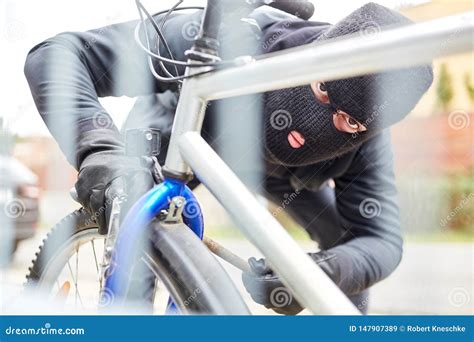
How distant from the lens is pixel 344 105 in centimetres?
97

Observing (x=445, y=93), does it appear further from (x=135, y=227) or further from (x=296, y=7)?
(x=135, y=227)

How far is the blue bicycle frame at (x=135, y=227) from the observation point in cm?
75

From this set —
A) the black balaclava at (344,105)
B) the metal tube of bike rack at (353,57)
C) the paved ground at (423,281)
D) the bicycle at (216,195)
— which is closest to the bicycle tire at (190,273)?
the bicycle at (216,195)

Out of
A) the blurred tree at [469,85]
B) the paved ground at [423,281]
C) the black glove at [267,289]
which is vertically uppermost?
the blurred tree at [469,85]

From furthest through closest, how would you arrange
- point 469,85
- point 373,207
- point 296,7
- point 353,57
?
point 469,85
point 373,207
point 296,7
point 353,57

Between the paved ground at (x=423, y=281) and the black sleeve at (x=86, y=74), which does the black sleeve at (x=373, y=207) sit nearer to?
the paved ground at (x=423, y=281)

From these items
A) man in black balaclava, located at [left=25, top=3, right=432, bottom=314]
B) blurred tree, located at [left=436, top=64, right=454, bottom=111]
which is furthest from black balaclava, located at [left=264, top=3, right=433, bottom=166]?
blurred tree, located at [left=436, top=64, right=454, bottom=111]

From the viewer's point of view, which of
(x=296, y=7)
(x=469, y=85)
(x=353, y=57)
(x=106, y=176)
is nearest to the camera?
(x=353, y=57)

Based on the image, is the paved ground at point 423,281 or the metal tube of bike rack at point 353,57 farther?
the paved ground at point 423,281

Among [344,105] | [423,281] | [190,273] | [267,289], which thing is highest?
[344,105]

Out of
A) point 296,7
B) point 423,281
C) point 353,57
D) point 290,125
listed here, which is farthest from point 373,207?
point 353,57

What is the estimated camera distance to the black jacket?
0.92m

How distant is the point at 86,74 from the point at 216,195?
42 cm

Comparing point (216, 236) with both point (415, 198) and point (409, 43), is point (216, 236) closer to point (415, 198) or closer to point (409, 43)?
point (415, 198)
